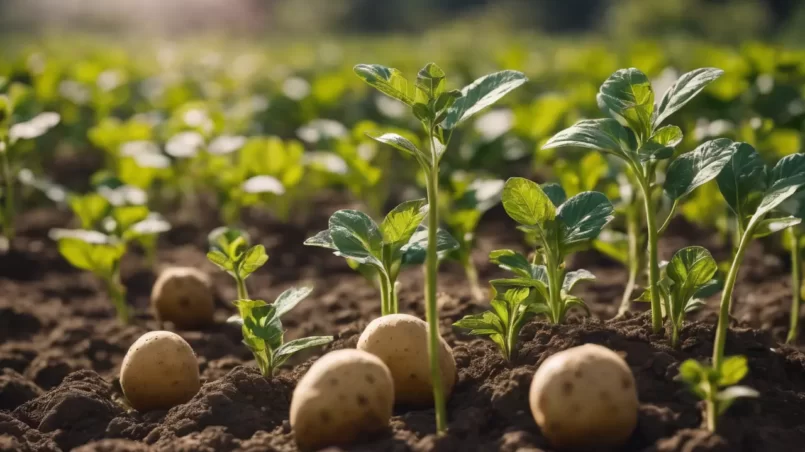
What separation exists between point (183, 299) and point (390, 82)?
5.18 feet

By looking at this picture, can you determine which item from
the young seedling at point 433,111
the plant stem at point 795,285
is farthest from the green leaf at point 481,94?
the plant stem at point 795,285

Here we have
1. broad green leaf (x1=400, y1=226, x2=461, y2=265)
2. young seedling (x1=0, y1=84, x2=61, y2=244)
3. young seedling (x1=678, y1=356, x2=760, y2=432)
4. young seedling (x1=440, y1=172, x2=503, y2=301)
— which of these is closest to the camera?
young seedling (x1=678, y1=356, x2=760, y2=432)

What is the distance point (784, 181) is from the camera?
2.21 m

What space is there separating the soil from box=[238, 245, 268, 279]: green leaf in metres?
0.31

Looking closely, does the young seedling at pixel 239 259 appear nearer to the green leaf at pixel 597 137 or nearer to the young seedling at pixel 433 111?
the young seedling at pixel 433 111

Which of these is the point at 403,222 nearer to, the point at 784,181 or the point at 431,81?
the point at 431,81

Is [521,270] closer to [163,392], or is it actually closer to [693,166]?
[693,166]

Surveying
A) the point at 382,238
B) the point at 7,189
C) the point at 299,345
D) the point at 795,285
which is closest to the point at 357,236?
the point at 382,238

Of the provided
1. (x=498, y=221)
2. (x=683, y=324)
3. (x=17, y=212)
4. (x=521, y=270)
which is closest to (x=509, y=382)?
(x=521, y=270)

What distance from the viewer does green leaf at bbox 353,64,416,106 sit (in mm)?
2102

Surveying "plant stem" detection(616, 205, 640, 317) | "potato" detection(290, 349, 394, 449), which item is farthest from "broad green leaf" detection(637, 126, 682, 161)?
"potato" detection(290, 349, 394, 449)

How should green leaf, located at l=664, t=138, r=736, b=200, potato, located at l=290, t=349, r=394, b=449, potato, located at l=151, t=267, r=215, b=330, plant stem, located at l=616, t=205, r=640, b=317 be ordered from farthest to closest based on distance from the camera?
potato, located at l=151, t=267, r=215, b=330 → plant stem, located at l=616, t=205, r=640, b=317 → green leaf, located at l=664, t=138, r=736, b=200 → potato, located at l=290, t=349, r=394, b=449

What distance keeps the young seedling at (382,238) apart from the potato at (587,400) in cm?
57

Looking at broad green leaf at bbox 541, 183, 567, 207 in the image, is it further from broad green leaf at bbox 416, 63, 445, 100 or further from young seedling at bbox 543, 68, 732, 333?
broad green leaf at bbox 416, 63, 445, 100
